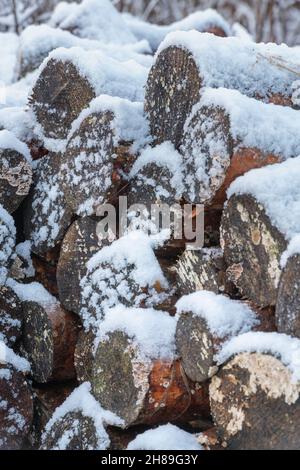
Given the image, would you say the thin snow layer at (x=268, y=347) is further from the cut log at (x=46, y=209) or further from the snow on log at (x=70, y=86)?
the snow on log at (x=70, y=86)

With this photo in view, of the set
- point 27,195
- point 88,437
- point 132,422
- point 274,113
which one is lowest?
point 88,437

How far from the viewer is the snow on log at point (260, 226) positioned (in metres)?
1.43

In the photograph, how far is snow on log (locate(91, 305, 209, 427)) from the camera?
163 centimetres

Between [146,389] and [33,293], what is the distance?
650 mm

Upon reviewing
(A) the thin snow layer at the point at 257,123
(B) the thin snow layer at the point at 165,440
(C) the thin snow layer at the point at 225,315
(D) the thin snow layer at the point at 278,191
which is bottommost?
(B) the thin snow layer at the point at 165,440

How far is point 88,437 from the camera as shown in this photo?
1.77 m

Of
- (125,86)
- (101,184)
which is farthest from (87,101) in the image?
(101,184)

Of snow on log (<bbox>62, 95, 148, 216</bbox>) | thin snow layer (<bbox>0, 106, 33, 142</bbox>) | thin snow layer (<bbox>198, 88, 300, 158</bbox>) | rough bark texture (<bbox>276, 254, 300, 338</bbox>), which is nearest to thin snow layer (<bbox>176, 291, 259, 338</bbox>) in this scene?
rough bark texture (<bbox>276, 254, 300, 338</bbox>)

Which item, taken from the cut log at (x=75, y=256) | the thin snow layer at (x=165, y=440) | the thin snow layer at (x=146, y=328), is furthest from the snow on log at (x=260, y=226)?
the cut log at (x=75, y=256)

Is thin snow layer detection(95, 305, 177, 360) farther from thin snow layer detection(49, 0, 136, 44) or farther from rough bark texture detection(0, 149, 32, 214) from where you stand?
thin snow layer detection(49, 0, 136, 44)

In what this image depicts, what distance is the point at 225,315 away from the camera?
4.94 ft

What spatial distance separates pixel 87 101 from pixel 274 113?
65 centimetres

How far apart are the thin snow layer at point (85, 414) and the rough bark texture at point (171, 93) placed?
2.44 feet
